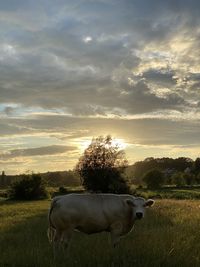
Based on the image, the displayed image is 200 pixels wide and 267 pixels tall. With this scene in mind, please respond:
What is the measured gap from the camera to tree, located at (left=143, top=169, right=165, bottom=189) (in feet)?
382

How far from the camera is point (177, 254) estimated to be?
43.1 ft

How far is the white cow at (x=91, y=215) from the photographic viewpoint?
1535 centimetres

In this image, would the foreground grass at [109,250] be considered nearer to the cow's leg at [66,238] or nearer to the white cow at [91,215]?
the cow's leg at [66,238]

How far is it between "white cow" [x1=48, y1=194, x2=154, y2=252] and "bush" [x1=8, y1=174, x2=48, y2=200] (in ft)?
187

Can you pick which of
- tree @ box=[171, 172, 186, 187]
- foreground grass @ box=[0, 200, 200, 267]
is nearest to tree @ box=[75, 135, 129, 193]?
foreground grass @ box=[0, 200, 200, 267]

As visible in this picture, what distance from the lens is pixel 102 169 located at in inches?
2581

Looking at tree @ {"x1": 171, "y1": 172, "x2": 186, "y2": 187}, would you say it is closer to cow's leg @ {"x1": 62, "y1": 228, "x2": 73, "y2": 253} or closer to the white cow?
the white cow

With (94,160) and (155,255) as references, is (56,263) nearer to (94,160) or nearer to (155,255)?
(155,255)

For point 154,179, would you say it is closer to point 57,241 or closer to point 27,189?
point 27,189

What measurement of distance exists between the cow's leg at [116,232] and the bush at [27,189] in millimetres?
57373

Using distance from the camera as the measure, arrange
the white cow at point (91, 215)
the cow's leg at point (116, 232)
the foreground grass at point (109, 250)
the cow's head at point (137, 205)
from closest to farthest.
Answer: the foreground grass at point (109, 250), the white cow at point (91, 215), the cow's leg at point (116, 232), the cow's head at point (137, 205)

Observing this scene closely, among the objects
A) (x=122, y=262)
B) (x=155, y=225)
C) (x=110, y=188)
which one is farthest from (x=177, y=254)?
(x=110, y=188)

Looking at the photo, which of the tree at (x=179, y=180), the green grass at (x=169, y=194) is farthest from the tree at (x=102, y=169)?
the tree at (x=179, y=180)

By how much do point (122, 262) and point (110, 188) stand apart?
5118 cm
